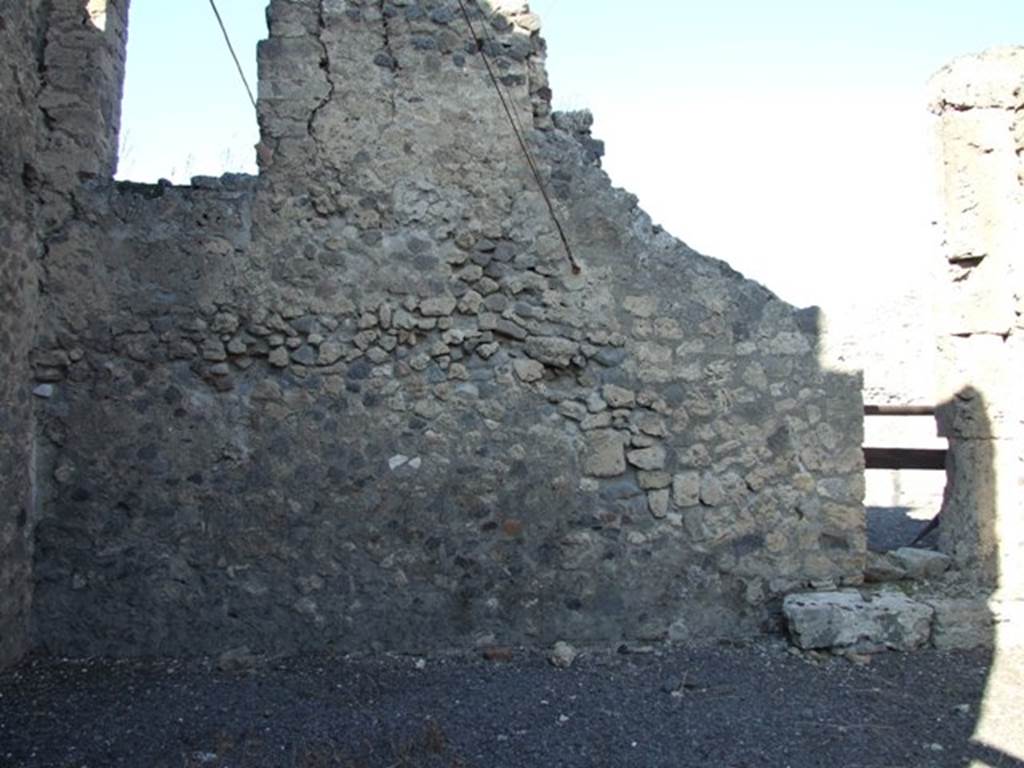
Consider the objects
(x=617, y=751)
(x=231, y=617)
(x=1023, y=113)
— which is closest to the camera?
(x=617, y=751)

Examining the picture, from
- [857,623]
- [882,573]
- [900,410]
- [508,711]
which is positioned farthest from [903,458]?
[508,711]

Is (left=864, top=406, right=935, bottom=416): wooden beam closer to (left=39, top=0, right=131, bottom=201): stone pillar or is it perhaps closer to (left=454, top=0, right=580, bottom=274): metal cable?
(left=454, top=0, right=580, bottom=274): metal cable

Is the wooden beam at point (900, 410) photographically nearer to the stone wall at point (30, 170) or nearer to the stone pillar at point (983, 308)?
the stone pillar at point (983, 308)

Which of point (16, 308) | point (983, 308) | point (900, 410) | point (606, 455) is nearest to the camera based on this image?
point (16, 308)

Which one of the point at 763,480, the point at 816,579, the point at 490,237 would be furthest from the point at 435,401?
the point at 816,579

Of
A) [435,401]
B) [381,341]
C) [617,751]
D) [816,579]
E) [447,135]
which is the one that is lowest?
[617,751]

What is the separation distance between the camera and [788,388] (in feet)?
14.4

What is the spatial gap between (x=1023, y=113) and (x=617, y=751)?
13.1 ft

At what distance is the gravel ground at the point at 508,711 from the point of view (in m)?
3.05

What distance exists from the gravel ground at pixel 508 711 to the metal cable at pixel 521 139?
2.03 metres

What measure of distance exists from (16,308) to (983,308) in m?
4.90

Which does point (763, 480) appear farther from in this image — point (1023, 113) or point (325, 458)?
point (1023, 113)

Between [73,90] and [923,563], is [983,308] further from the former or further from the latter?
[73,90]

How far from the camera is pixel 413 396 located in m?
4.21
